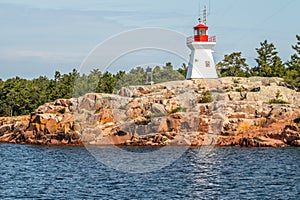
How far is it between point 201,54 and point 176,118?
16550 mm

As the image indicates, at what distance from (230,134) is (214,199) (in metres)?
32.9

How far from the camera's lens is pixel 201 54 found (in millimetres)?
78312

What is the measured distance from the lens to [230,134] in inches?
2510

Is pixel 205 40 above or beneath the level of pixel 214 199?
above

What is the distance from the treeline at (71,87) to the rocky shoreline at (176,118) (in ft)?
44.5

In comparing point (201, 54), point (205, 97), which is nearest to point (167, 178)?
point (205, 97)

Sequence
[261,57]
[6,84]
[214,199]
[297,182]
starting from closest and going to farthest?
[214,199] < [297,182] < [261,57] < [6,84]

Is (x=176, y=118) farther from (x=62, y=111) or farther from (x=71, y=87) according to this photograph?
(x=71, y=87)

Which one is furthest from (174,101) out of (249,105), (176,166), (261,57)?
(261,57)

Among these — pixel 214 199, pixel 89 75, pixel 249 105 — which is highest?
pixel 89 75

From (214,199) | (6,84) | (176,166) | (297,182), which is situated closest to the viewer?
(214,199)

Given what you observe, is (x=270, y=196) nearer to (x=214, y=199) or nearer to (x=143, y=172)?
(x=214, y=199)

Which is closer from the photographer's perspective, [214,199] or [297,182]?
[214,199]

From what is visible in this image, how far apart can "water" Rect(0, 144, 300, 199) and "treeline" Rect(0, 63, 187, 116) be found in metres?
35.9
